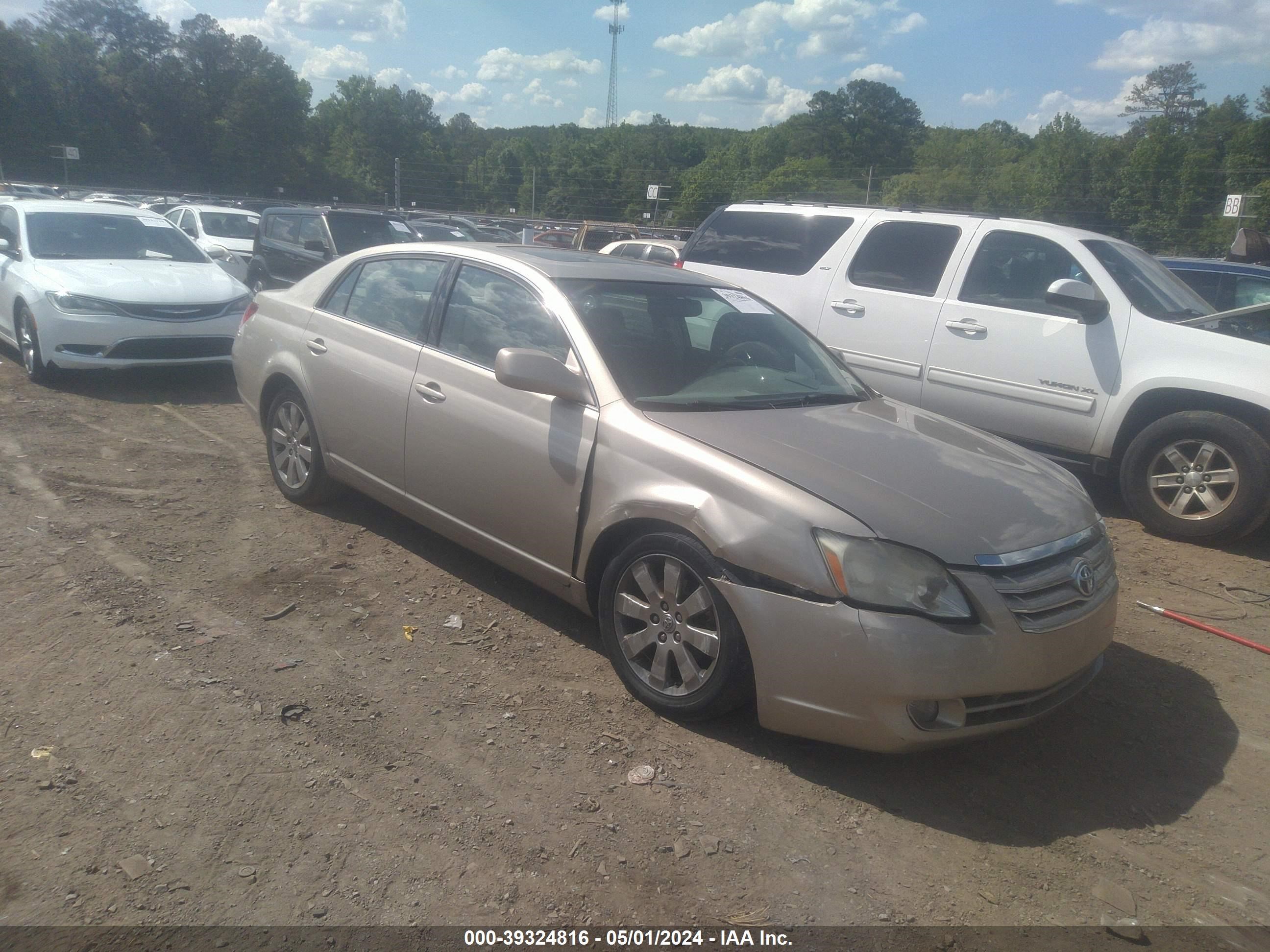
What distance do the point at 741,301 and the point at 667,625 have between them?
6.63 ft

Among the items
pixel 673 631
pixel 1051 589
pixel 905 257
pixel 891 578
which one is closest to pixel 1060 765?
pixel 1051 589

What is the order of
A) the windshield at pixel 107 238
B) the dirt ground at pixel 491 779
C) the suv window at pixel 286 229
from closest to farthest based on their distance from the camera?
the dirt ground at pixel 491 779
the windshield at pixel 107 238
the suv window at pixel 286 229

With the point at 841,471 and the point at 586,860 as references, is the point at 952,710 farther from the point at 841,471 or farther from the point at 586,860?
the point at 586,860

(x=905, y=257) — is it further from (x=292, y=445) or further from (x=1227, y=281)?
(x=292, y=445)

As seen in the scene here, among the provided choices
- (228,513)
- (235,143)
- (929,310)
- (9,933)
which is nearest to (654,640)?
(9,933)

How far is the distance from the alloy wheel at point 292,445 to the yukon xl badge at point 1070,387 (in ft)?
15.7

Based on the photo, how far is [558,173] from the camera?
35.4m

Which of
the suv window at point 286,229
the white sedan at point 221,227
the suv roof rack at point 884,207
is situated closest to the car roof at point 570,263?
the suv roof rack at point 884,207

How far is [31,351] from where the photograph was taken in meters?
8.41

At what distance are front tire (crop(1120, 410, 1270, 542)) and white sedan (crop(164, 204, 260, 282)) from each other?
49.2ft

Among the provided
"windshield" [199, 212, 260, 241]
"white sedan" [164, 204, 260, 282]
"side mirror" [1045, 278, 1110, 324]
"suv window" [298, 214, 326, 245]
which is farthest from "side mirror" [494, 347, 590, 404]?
"windshield" [199, 212, 260, 241]

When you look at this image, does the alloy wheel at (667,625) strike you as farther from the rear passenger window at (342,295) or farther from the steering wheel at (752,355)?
the rear passenger window at (342,295)

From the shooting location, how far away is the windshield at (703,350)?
392 centimetres

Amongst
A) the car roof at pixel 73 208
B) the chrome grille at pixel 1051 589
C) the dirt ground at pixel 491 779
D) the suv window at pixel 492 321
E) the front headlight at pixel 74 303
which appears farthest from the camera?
the car roof at pixel 73 208
